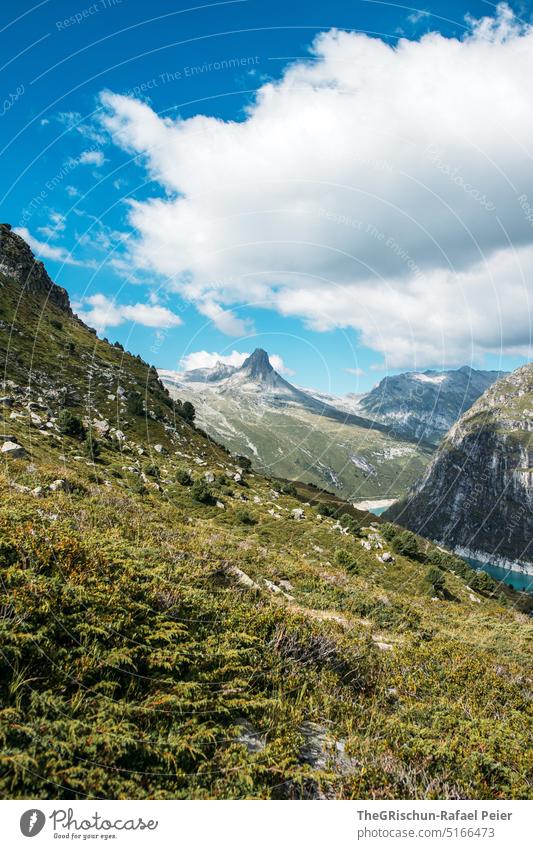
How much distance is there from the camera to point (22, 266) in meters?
102

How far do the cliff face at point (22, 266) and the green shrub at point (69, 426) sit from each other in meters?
70.1

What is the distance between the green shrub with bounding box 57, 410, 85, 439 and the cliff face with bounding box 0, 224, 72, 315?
230ft

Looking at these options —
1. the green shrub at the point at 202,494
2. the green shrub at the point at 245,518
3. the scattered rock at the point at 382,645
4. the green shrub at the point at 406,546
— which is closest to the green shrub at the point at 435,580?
the green shrub at the point at 406,546

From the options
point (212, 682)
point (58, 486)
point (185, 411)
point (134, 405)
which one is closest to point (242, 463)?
point (185, 411)

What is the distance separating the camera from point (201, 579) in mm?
13383

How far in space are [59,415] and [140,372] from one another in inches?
2004

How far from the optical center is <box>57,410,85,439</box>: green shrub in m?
47.0

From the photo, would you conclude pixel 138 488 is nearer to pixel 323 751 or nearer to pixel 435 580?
pixel 323 751

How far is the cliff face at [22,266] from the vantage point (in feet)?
323

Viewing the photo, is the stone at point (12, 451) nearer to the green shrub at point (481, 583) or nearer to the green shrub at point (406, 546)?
the green shrub at point (406, 546)

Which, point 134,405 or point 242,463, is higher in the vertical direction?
point 134,405

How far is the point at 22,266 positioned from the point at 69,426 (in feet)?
271

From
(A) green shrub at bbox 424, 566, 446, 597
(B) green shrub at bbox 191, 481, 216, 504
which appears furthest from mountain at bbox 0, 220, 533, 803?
(A) green shrub at bbox 424, 566, 446, 597
